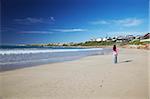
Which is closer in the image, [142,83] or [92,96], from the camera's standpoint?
[92,96]

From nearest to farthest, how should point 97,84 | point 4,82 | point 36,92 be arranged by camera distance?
point 36,92
point 97,84
point 4,82

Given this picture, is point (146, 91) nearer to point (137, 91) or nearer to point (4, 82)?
Result: point (137, 91)

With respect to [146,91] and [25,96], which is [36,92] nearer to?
[25,96]

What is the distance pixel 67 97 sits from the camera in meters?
5.27

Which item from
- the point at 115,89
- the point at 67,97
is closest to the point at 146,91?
the point at 115,89

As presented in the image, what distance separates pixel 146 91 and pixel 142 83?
0.97m

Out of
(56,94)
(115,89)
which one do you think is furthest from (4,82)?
(115,89)

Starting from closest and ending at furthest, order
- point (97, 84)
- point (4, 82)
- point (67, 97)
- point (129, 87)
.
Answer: point (67, 97), point (129, 87), point (97, 84), point (4, 82)

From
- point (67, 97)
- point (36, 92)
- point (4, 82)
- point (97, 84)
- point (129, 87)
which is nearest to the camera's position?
point (67, 97)

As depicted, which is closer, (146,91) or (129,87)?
(146,91)

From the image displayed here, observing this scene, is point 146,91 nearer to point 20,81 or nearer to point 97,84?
point 97,84

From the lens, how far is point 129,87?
6.22 meters

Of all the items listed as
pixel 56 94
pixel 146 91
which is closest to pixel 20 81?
pixel 56 94

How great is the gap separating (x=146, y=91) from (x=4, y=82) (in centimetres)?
467
